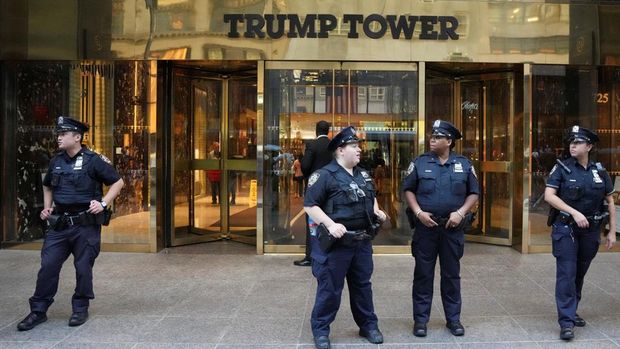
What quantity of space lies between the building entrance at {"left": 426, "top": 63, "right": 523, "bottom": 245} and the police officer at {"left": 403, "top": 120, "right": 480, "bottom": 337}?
13.4 ft

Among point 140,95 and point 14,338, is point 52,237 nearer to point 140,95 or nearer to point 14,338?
point 14,338

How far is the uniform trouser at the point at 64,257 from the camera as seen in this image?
4.87m

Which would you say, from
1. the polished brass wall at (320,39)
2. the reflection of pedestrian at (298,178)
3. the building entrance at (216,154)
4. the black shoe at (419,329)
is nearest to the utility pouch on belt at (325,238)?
the black shoe at (419,329)

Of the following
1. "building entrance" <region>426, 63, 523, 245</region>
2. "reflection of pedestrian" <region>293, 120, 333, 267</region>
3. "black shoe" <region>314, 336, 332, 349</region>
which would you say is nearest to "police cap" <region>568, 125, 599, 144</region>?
"black shoe" <region>314, 336, 332, 349</region>

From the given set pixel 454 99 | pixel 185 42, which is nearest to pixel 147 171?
pixel 185 42

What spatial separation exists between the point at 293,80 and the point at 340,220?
13.8 feet

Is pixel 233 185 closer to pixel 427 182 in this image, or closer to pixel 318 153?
pixel 318 153

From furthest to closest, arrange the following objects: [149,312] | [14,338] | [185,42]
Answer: [185,42] → [149,312] → [14,338]

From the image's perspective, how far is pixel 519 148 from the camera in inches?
334

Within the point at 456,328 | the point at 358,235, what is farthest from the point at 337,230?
the point at 456,328

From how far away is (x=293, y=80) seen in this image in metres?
8.08

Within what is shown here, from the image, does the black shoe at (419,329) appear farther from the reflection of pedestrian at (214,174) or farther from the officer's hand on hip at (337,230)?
the reflection of pedestrian at (214,174)

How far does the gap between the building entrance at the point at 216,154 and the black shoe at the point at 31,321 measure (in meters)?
3.94

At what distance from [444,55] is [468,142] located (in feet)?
6.81
